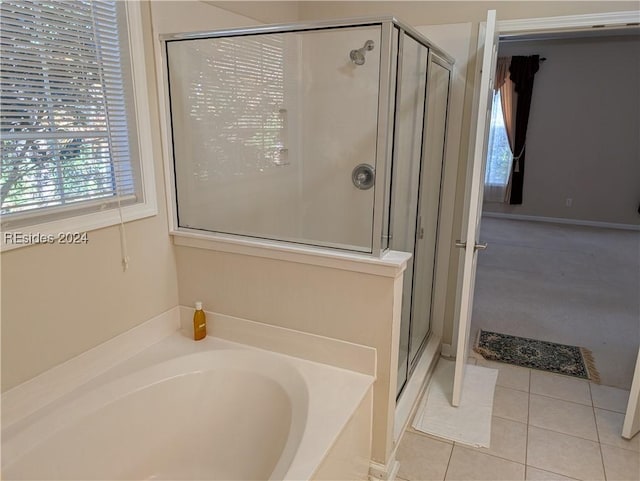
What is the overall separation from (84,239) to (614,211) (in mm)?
6865

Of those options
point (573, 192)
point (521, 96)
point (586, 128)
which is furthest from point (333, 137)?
point (573, 192)

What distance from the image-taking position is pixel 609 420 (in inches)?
89.7

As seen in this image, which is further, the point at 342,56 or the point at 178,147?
the point at 342,56

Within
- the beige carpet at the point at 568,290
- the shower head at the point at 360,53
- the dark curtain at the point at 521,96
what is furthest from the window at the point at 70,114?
the dark curtain at the point at 521,96

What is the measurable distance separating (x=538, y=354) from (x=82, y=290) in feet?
8.99

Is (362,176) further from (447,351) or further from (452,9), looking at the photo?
(447,351)

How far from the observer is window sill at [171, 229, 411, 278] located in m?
1.63

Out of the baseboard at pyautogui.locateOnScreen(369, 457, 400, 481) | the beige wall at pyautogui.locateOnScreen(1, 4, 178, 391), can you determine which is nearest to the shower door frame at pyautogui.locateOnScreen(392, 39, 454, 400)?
the baseboard at pyautogui.locateOnScreen(369, 457, 400, 481)

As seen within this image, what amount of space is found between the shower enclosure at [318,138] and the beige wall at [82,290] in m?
0.19

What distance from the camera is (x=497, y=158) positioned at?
657 cm

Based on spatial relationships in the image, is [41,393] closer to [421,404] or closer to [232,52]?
[232,52]

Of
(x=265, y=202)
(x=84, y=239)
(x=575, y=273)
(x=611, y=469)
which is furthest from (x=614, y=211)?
(x=84, y=239)

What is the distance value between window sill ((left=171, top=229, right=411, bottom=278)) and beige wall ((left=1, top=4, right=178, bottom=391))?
0.16m

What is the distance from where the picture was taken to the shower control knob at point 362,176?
247 centimetres
